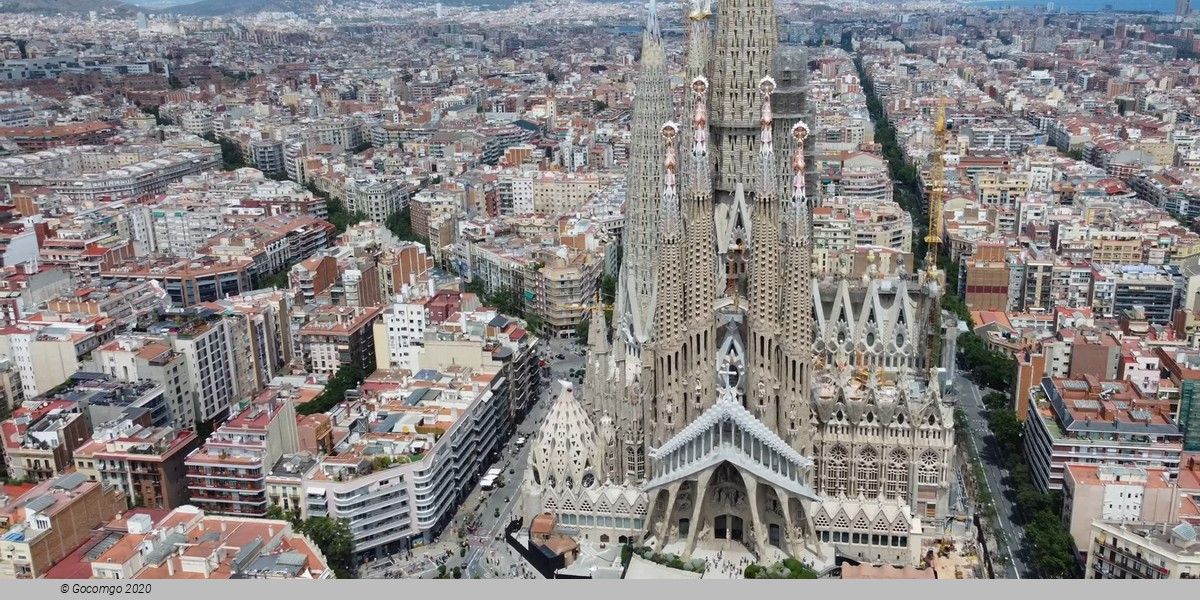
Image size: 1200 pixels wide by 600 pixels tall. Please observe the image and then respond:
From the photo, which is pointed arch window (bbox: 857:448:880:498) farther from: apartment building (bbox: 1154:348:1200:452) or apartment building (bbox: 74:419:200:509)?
apartment building (bbox: 74:419:200:509)

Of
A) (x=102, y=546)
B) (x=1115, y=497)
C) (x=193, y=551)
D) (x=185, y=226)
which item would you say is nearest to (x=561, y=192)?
(x=185, y=226)

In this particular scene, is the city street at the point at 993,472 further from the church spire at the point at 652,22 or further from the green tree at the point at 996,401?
the church spire at the point at 652,22

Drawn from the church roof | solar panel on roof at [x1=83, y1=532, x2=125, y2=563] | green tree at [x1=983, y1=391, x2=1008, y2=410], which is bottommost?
green tree at [x1=983, y1=391, x2=1008, y2=410]

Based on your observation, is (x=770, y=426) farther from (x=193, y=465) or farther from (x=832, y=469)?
(x=193, y=465)

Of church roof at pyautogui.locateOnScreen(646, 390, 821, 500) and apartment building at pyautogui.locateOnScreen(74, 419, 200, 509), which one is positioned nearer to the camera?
church roof at pyautogui.locateOnScreen(646, 390, 821, 500)

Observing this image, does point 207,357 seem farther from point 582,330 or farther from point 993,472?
point 993,472

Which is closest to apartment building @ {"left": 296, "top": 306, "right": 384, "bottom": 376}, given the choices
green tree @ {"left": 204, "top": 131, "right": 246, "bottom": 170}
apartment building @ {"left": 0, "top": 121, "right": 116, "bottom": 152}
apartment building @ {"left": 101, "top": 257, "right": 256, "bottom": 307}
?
apartment building @ {"left": 101, "top": 257, "right": 256, "bottom": 307}
